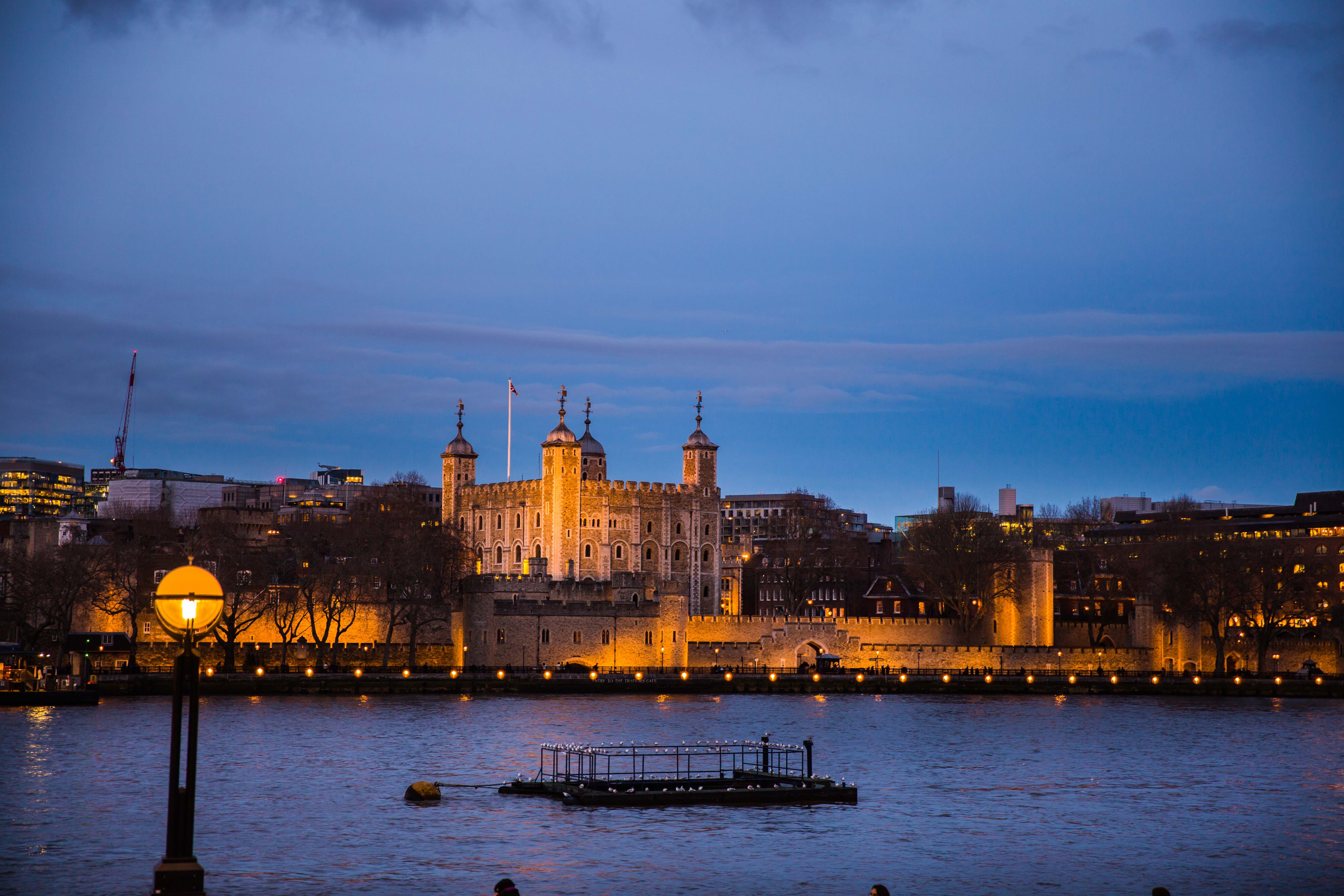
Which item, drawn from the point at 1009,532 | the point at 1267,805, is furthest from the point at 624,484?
the point at 1267,805

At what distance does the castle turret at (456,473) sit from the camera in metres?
112

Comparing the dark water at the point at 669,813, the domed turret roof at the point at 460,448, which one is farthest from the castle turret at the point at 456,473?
the dark water at the point at 669,813

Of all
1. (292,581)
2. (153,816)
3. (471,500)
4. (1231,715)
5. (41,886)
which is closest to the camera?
(41,886)

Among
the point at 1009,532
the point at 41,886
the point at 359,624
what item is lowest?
the point at 41,886

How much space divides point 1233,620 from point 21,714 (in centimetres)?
6903

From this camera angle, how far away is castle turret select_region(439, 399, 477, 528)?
11250cm

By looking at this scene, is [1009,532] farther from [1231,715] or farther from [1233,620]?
[1231,715]

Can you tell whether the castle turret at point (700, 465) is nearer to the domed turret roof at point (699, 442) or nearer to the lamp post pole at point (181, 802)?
the domed turret roof at point (699, 442)

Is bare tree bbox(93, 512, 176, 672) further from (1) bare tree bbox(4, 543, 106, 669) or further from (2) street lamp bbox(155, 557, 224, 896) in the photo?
(2) street lamp bbox(155, 557, 224, 896)

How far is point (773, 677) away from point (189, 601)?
7173 cm

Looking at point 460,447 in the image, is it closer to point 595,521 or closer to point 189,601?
point 595,521

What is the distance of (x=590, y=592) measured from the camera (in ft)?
313

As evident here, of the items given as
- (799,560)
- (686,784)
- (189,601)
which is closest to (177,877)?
(189,601)

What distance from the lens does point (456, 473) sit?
371 feet
